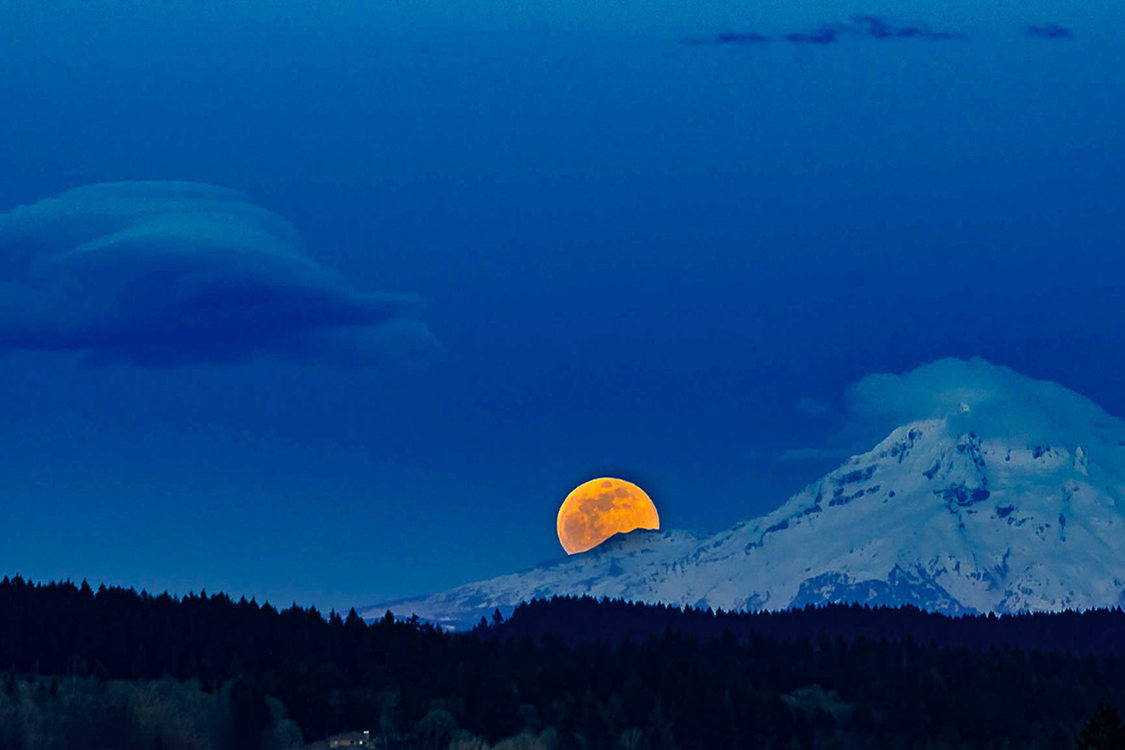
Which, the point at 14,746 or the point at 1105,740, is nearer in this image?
the point at 1105,740

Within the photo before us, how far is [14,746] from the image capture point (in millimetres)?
199375

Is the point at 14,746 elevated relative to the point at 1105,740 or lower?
elevated

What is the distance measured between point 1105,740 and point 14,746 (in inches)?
5383

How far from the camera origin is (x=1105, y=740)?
90125 millimetres
